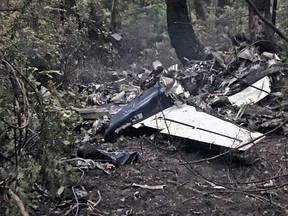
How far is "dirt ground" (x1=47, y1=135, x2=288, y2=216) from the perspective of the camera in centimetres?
439

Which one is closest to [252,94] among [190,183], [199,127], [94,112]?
[199,127]

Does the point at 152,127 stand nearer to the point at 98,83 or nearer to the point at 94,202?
the point at 94,202

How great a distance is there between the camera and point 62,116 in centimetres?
460

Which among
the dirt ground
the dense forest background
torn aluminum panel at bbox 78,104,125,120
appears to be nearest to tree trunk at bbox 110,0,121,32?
the dense forest background

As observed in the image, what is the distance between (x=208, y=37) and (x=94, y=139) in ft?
31.1

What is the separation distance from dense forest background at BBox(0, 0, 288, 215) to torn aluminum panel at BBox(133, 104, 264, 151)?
1043mm

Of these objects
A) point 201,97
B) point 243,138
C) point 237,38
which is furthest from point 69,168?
point 237,38

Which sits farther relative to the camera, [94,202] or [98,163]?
[98,163]

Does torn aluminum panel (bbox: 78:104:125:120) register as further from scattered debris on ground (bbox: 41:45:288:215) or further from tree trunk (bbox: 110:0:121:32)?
tree trunk (bbox: 110:0:121:32)

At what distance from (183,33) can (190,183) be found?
739 centimetres

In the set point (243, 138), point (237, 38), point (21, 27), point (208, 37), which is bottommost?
point (208, 37)

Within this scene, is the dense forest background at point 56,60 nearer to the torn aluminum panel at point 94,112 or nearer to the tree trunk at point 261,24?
the torn aluminum panel at point 94,112

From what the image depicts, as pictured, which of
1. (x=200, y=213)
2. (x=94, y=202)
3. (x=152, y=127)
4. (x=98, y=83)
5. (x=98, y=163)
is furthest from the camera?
(x=98, y=83)

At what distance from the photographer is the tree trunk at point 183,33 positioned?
38.9 feet
